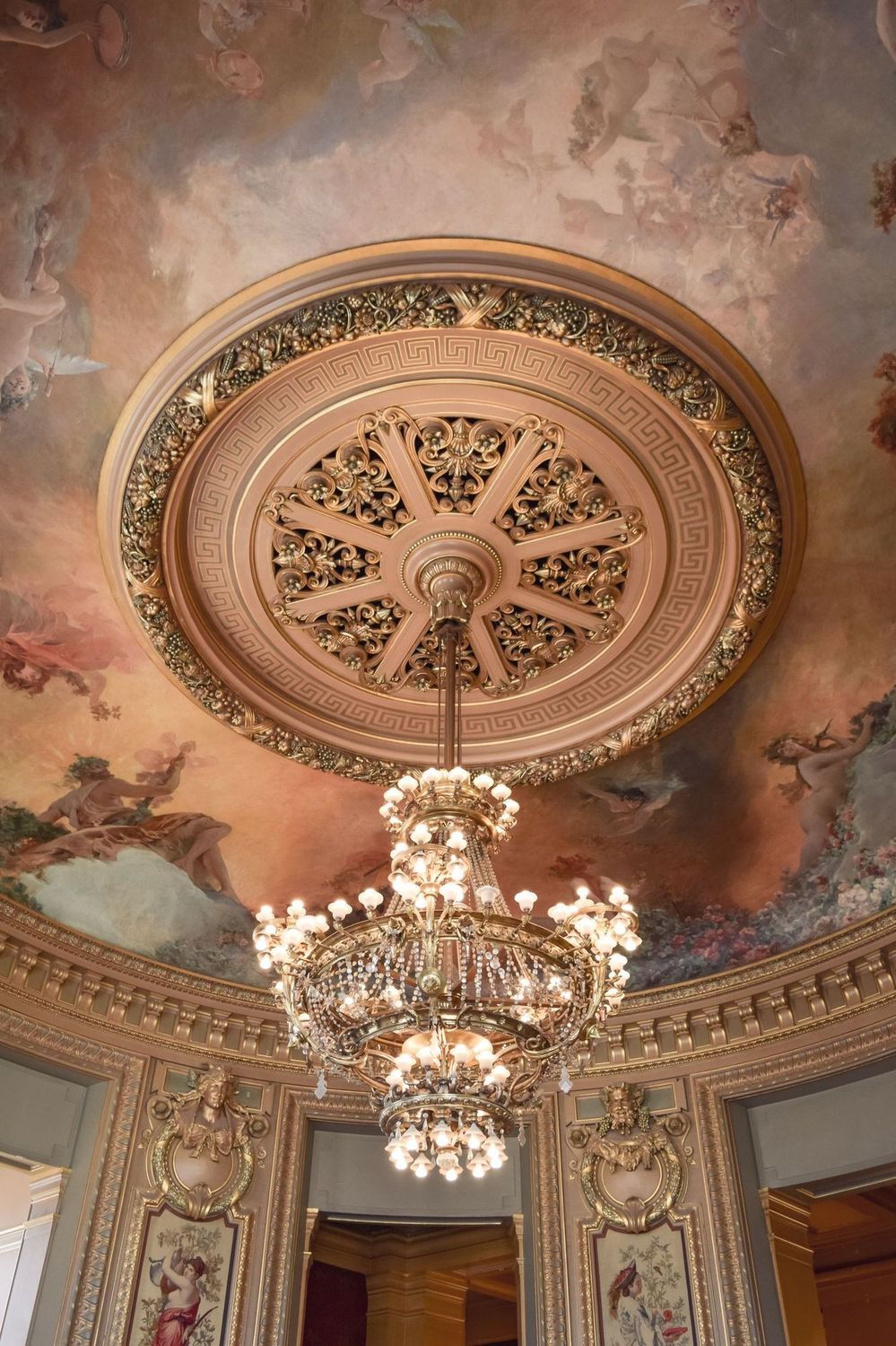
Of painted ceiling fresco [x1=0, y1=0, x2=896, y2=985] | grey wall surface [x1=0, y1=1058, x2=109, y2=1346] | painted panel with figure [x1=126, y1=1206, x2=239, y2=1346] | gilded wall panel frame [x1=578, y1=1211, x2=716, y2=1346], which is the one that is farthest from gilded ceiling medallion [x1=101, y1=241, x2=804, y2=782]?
painted panel with figure [x1=126, y1=1206, x2=239, y2=1346]

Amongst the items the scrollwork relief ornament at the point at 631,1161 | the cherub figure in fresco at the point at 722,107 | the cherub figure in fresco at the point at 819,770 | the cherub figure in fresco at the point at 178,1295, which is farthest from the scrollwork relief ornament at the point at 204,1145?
the cherub figure in fresco at the point at 722,107

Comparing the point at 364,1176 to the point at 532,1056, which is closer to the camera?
the point at 532,1056

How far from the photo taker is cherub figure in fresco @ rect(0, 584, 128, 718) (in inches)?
325

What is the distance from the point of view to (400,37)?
5.90 meters

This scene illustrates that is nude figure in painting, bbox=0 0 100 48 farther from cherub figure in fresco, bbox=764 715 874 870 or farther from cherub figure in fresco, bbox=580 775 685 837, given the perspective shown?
cherub figure in fresco, bbox=764 715 874 870

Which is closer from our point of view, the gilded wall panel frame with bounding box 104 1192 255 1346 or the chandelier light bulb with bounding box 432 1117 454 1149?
the chandelier light bulb with bounding box 432 1117 454 1149

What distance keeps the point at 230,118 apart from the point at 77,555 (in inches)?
127

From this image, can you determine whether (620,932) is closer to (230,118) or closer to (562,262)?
(562,262)

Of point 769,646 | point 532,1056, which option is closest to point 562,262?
point 769,646

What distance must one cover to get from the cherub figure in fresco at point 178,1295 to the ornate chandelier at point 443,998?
3432 millimetres

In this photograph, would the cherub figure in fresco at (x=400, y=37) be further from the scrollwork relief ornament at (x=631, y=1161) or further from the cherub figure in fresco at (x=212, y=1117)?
the scrollwork relief ornament at (x=631, y=1161)

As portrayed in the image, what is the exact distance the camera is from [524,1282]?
945 cm

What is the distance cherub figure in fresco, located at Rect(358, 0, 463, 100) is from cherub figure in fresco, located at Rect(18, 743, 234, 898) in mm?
5396

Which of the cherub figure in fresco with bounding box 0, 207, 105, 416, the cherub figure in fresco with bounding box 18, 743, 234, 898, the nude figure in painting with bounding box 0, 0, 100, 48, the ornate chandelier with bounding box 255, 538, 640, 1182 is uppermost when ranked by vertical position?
the nude figure in painting with bounding box 0, 0, 100, 48
